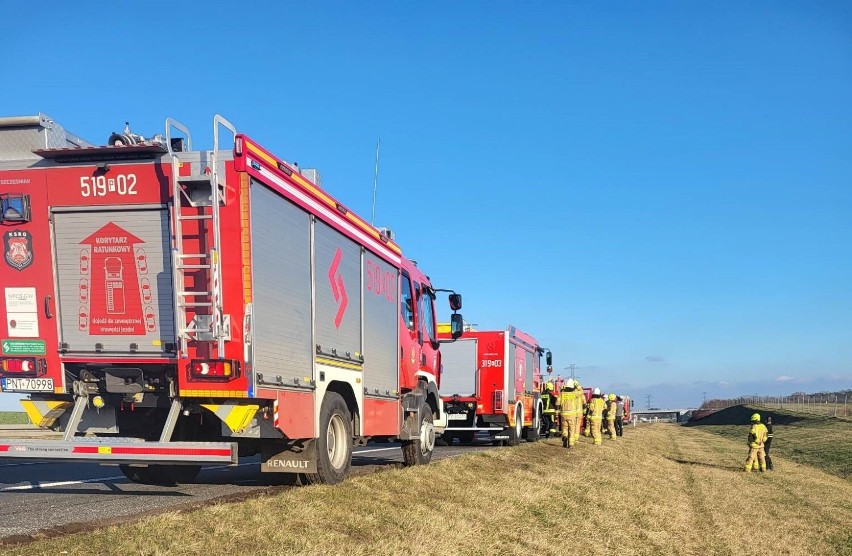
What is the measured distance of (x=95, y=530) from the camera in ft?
19.5

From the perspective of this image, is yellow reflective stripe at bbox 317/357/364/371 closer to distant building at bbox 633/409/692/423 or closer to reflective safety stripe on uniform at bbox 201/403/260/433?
reflective safety stripe on uniform at bbox 201/403/260/433

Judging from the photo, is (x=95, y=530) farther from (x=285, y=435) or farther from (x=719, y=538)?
(x=719, y=538)

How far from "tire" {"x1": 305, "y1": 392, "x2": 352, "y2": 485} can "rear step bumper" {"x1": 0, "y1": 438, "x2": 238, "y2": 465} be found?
167 centimetres

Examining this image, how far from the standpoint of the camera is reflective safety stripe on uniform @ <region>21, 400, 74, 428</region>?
25.9 feet

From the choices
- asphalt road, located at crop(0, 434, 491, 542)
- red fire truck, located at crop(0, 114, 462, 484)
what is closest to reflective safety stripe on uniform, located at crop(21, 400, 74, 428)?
red fire truck, located at crop(0, 114, 462, 484)

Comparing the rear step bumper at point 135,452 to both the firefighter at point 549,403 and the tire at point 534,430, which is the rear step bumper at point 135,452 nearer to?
the tire at point 534,430

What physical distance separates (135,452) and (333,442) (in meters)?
2.68

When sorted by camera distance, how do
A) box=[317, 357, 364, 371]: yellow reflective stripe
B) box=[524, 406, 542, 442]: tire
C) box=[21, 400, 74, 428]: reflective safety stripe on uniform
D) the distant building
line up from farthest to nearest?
the distant building
box=[524, 406, 542, 442]: tire
box=[317, 357, 364, 371]: yellow reflective stripe
box=[21, 400, 74, 428]: reflective safety stripe on uniform

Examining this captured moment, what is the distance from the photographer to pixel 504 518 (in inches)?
322

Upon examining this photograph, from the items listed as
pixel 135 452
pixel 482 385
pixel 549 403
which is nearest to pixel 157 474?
pixel 135 452

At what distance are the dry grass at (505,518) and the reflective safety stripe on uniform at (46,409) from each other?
2126mm

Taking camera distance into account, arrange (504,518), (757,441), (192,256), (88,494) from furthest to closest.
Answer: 1. (757,441)
2. (88,494)
3. (504,518)
4. (192,256)

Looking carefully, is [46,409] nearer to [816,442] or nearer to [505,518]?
[505,518]

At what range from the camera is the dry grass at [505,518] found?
6.00 m
